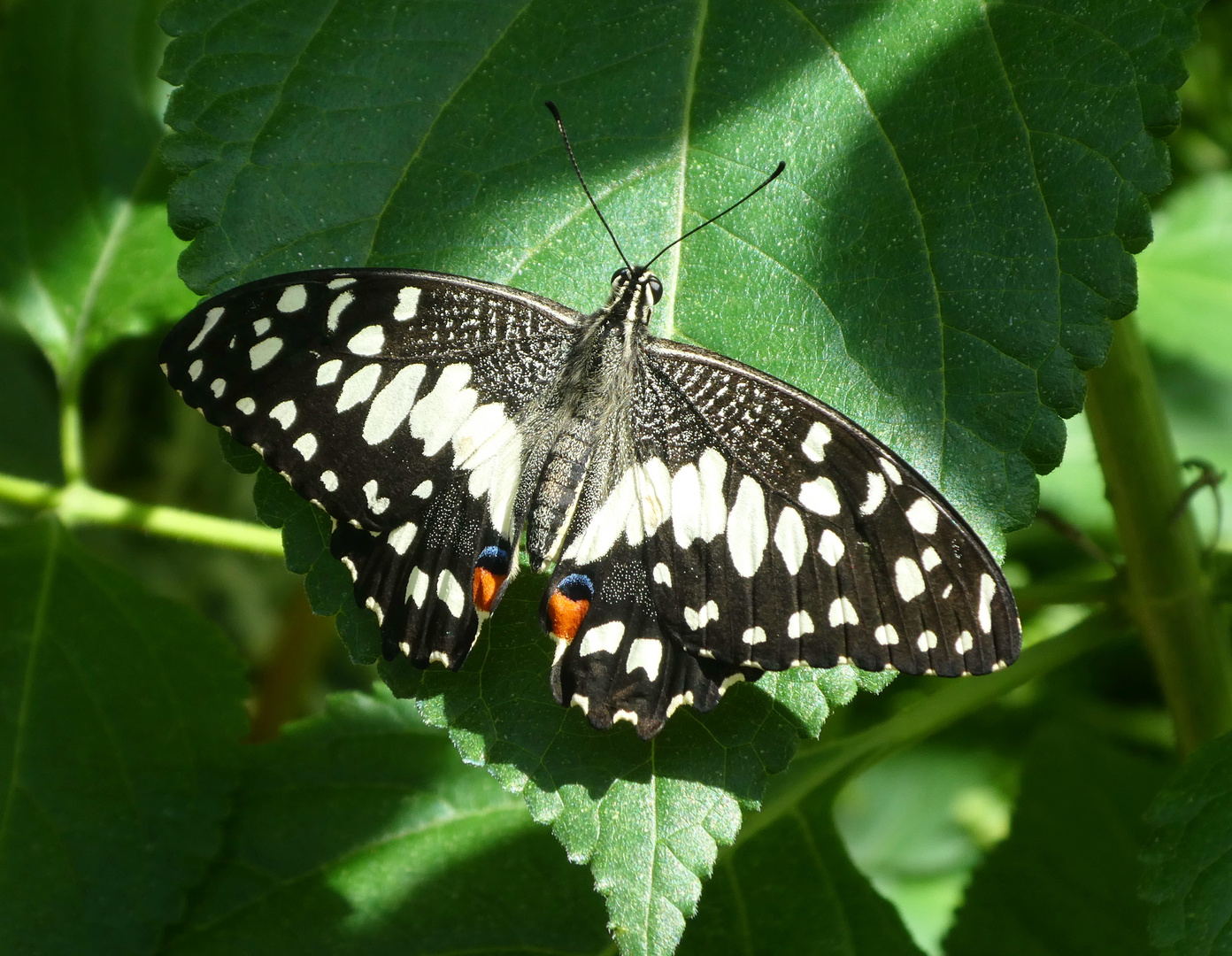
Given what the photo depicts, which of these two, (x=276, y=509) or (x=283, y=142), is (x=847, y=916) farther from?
(x=283, y=142)

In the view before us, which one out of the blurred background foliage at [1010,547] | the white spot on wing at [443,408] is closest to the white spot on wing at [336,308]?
the white spot on wing at [443,408]

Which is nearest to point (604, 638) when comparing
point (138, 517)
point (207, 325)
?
point (207, 325)

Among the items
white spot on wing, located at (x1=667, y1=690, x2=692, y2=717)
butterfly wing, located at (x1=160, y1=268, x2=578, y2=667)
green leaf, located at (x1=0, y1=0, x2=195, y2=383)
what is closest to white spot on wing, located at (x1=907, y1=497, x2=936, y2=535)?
white spot on wing, located at (x1=667, y1=690, x2=692, y2=717)

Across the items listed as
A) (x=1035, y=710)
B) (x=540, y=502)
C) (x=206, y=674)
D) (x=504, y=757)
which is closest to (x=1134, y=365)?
(x=540, y=502)

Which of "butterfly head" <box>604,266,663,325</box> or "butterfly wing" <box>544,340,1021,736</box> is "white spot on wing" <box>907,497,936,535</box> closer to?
"butterfly wing" <box>544,340,1021,736</box>

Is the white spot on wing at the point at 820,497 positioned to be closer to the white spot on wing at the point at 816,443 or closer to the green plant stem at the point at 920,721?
the white spot on wing at the point at 816,443
